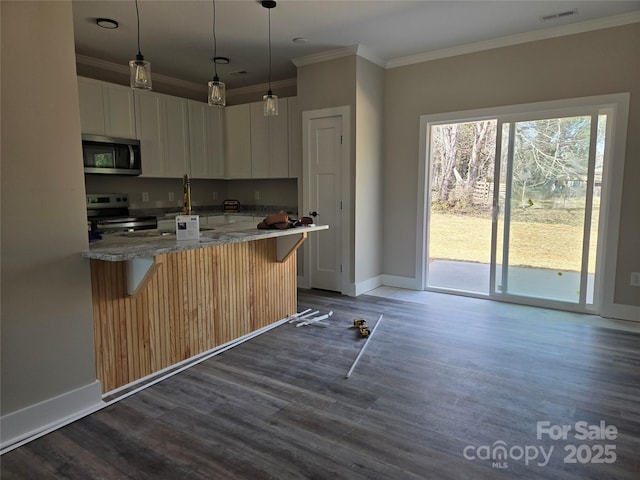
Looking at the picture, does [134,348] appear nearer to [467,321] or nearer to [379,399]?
[379,399]

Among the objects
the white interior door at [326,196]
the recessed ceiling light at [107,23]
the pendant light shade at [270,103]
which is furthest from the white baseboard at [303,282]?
the recessed ceiling light at [107,23]

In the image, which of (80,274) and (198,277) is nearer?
(80,274)

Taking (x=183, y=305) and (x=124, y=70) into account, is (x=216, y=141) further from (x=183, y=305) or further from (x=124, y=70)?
(x=183, y=305)

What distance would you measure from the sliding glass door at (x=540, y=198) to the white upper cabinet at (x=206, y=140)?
9.33 ft

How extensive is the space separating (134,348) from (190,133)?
355 cm

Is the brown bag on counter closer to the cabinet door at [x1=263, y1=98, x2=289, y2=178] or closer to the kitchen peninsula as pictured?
the kitchen peninsula

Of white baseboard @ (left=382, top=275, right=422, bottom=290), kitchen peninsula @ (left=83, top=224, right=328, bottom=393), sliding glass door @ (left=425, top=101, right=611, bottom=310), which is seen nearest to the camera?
kitchen peninsula @ (left=83, top=224, right=328, bottom=393)

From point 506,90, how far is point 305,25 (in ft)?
6.89

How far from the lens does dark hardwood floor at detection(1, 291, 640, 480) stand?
1.87m

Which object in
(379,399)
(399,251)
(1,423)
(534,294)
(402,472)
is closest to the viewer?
(402,472)

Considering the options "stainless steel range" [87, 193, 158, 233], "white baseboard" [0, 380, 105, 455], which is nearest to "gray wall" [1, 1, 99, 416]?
"white baseboard" [0, 380, 105, 455]

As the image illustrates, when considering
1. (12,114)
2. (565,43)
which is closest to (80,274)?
(12,114)

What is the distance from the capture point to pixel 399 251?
5.09 meters

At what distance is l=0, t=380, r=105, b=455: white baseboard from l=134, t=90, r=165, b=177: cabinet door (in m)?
3.23
